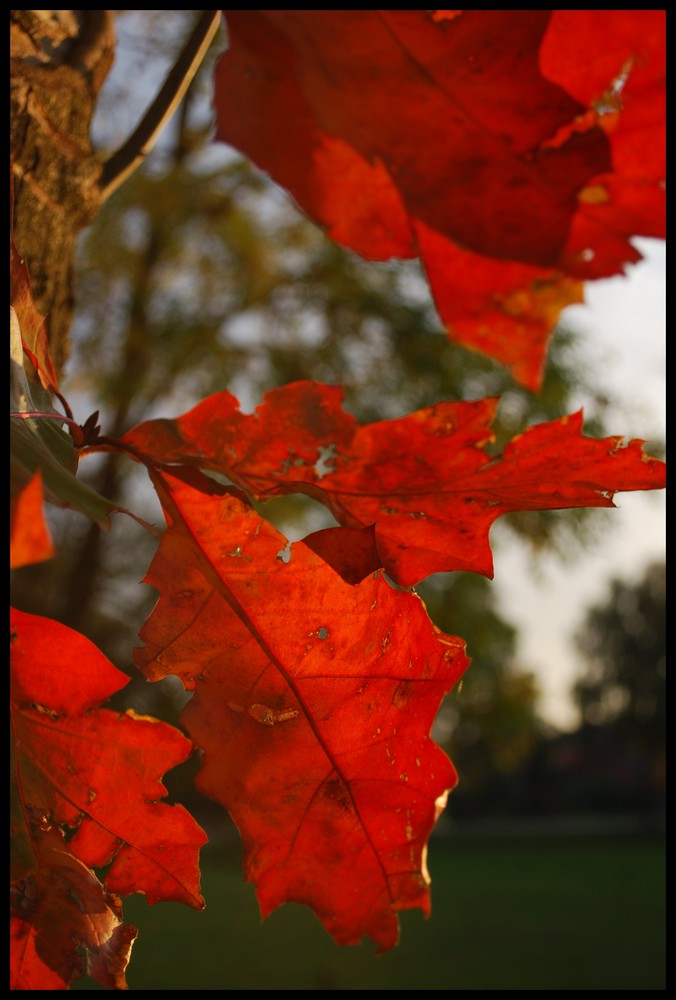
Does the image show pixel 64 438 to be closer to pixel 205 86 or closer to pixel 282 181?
pixel 282 181

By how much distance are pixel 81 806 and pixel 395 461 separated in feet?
0.54

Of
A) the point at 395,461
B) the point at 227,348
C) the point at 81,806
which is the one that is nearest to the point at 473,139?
the point at 395,461

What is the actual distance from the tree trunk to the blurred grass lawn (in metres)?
4.10

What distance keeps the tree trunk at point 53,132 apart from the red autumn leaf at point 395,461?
20 cm

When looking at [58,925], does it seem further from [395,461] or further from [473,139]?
[473,139]

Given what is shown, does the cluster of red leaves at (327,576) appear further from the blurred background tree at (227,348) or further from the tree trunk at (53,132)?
the blurred background tree at (227,348)

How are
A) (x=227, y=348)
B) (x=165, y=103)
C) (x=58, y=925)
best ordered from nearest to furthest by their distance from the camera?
(x=58, y=925), (x=165, y=103), (x=227, y=348)

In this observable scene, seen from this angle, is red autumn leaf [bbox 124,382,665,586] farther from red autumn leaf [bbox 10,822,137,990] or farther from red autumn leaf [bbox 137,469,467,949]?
red autumn leaf [bbox 10,822,137,990]

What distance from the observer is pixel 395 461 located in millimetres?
324

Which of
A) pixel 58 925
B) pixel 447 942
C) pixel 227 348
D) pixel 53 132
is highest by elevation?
pixel 53 132

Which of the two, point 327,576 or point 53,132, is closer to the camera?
point 327,576

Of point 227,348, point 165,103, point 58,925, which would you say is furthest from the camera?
point 227,348

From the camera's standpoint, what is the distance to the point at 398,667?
30cm

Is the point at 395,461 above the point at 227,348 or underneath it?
above
